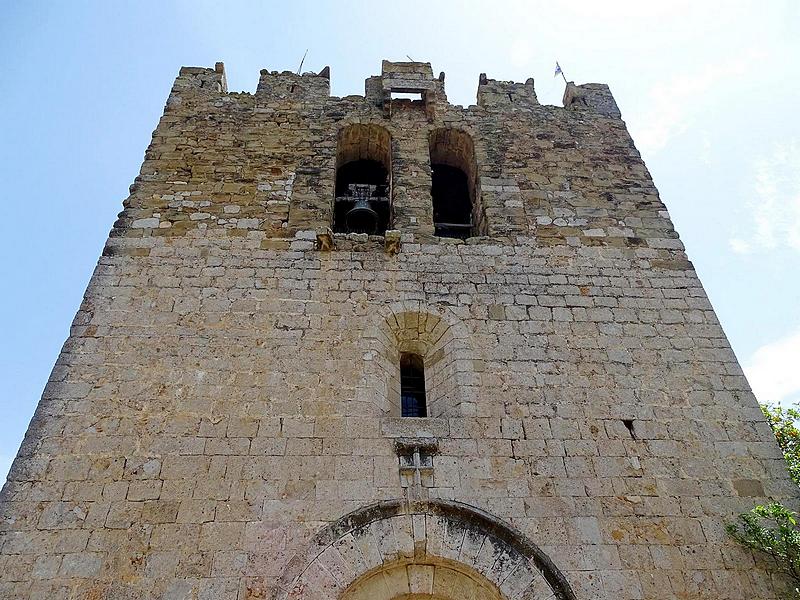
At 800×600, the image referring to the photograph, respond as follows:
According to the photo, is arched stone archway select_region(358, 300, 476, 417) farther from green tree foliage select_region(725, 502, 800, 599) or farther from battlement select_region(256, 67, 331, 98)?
battlement select_region(256, 67, 331, 98)

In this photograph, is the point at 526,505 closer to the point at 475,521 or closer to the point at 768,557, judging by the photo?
the point at 475,521

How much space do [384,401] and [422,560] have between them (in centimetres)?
141

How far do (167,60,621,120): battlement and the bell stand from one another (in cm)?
180

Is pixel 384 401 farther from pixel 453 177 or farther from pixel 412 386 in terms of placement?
pixel 453 177

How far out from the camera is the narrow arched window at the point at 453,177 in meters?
8.27

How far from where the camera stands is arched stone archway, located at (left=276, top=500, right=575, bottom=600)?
14.1ft

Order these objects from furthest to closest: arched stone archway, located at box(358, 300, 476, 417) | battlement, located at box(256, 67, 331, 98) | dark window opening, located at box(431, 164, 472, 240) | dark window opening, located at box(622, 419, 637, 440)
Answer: battlement, located at box(256, 67, 331, 98)
dark window opening, located at box(431, 164, 472, 240)
arched stone archway, located at box(358, 300, 476, 417)
dark window opening, located at box(622, 419, 637, 440)

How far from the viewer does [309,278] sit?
622 centimetres

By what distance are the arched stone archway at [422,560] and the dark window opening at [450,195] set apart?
4.62 metres

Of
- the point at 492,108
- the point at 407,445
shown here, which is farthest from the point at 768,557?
the point at 492,108

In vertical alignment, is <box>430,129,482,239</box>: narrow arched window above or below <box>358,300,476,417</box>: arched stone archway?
above

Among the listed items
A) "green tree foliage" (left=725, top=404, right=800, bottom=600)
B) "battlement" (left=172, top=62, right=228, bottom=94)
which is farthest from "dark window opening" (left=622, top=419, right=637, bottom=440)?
"battlement" (left=172, top=62, right=228, bottom=94)

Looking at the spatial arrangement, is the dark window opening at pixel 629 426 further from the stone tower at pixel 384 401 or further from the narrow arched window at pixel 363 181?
the narrow arched window at pixel 363 181

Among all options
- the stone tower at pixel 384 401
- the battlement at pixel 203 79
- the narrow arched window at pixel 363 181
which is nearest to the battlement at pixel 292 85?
the battlement at pixel 203 79
